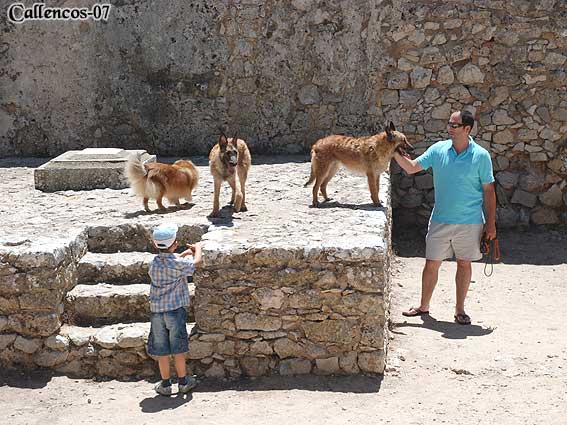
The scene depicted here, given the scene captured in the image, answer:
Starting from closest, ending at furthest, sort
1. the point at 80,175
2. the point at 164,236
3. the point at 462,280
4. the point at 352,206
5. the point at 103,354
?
the point at 164,236 < the point at 103,354 < the point at 462,280 < the point at 352,206 < the point at 80,175

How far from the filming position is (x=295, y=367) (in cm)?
614

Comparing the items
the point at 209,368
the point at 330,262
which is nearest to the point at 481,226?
the point at 330,262

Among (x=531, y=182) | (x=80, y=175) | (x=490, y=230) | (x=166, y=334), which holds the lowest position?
(x=166, y=334)

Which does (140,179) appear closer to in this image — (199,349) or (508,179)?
(199,349)

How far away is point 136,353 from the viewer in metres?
6.18

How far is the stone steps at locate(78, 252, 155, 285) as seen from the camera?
22.2 feet

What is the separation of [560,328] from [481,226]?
47.6 inches

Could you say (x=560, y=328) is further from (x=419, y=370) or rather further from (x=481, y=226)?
(x=419, y=370)

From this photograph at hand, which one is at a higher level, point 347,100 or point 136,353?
point 347,100

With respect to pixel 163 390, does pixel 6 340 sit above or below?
above

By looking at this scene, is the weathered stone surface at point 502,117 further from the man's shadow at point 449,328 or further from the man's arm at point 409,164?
the man's shadow at point 449,328

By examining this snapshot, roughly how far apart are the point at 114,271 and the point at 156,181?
4.47ft

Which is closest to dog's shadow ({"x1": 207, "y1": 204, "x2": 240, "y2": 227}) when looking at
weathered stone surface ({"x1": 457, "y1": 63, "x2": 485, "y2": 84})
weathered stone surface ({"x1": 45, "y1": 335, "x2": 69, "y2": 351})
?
weathered stone surface ({"x1": 45, "y1": 335, "x2": 69, "y2": 351})

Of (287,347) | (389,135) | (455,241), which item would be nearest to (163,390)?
(287,347)
